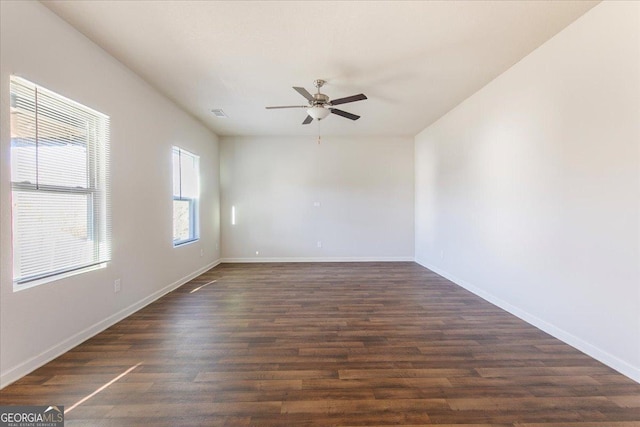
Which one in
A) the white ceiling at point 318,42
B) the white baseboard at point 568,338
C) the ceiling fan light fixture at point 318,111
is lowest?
the white baseboard at point 568,338

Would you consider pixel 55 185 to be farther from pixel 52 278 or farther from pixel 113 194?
pixel 52 278

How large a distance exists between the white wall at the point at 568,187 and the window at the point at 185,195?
4427 millimetres

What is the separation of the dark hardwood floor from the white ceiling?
2748 millimetres

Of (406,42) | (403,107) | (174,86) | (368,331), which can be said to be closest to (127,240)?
(174,86)

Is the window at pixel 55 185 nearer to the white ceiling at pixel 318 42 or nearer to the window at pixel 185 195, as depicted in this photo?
the white ceiling at pixel 318 42

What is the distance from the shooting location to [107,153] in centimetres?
278

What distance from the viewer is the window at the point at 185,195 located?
170 inches

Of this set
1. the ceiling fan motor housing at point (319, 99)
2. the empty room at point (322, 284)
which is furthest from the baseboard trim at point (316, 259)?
the ceiling fan motor housing at point (319, 99)

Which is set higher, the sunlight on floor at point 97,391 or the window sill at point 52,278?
the window sill at point 52,278

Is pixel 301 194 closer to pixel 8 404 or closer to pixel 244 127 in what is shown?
pixel 244 127

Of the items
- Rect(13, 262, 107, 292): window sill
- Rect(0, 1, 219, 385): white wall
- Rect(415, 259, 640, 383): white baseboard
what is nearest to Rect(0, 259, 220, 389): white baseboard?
Answer: Rect(0, 1, 219, 385): white wall

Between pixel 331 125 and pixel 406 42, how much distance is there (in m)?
2.69

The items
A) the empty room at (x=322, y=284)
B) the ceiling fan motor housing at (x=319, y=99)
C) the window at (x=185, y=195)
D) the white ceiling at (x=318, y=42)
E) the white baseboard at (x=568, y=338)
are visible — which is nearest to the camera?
the empty room at (x=322, y=284)
